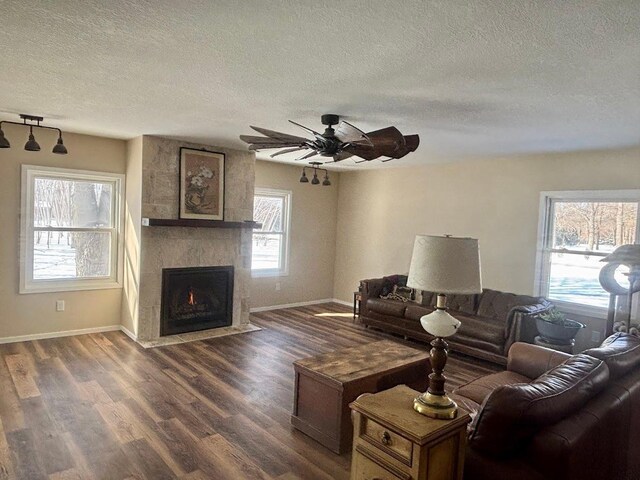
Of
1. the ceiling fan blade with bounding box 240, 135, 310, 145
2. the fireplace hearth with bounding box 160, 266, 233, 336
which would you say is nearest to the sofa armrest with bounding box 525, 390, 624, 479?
the ceiling fan blade with bounding box 240, 135, 310, 145

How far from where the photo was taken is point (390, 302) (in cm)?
599

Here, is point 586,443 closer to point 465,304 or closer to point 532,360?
point 532,360

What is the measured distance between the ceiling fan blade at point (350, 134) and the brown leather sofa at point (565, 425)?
1.75 metres

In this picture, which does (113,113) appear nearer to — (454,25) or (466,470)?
(454,25)

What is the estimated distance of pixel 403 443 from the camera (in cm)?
186

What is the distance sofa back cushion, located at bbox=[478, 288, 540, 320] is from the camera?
518 centimetres

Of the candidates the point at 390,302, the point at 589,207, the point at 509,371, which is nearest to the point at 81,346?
the point at 390,302

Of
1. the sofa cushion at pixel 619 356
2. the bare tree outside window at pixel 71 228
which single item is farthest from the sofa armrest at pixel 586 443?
the bare tree outside window at pixel 71 228

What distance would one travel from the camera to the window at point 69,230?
5.02 meters

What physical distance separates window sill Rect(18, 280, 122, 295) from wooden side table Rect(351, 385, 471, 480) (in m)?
4.56

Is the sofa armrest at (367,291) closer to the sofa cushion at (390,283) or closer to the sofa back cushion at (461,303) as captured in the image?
the sofa cushion at (390,283)

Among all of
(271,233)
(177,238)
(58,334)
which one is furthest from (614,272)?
(58,334)

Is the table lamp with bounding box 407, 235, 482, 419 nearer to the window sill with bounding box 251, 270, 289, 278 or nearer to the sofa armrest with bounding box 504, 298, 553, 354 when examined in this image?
the sofa armrest with bounding box 504, 298, 553, 354

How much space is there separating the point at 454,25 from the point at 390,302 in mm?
4435
